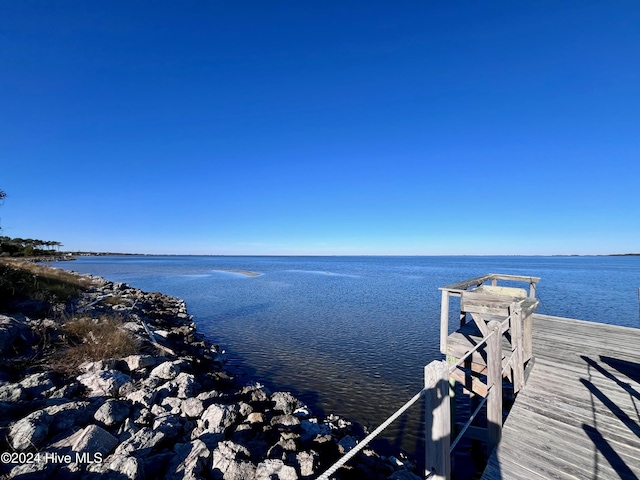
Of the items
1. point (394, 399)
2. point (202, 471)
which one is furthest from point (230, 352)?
point (202, 471)

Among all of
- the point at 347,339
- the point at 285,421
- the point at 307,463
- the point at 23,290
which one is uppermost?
the point at 23,290

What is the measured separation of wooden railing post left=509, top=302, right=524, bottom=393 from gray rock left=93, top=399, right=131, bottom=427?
808 centimetres

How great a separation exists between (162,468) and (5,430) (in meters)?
2.56

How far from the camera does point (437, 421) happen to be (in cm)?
290

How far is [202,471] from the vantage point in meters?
4.44

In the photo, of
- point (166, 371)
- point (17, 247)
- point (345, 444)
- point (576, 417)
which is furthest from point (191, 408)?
point (17, 247)

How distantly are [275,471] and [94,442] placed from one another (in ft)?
9.49

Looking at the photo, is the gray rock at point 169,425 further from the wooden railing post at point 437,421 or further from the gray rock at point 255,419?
the wooden railing post at point 437,421

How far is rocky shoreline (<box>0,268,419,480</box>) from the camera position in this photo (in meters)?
4.39

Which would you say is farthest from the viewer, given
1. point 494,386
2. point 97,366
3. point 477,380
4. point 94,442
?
point 97,366

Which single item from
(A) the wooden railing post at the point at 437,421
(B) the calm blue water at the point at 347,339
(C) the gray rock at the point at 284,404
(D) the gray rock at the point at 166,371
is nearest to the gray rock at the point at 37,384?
(D) the gray rock at the point at 166,371

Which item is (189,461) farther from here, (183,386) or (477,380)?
(477,380)

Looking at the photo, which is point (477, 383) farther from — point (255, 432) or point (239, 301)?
point (239, 301)

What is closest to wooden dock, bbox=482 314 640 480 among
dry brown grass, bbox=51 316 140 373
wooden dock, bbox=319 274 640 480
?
wooden dock, bbox=319 274 640 480
